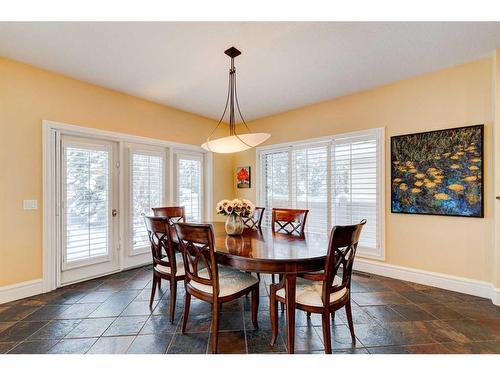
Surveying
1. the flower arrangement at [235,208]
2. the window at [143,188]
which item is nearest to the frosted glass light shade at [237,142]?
the flower arrangement at [235,208]

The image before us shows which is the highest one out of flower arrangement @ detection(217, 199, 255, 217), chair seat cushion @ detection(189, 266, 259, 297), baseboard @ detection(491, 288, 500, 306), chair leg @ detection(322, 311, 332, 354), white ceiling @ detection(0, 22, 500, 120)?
white ceiling @ detection(0, 22, 500, 120)

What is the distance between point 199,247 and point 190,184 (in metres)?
2.79

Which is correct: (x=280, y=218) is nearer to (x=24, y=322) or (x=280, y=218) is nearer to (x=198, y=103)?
(x=198, y=103)

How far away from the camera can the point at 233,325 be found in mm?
2123

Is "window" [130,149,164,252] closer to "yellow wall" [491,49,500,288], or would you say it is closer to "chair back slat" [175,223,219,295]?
"chair back slat" [175,223,219,295]

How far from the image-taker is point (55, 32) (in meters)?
2.13

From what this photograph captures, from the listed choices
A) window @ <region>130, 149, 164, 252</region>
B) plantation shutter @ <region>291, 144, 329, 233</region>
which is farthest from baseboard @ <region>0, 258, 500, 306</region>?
window @ <region>130, 149, 164, 252</region>

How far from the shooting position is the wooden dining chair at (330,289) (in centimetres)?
157

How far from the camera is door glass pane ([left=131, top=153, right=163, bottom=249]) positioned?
3.67 meters

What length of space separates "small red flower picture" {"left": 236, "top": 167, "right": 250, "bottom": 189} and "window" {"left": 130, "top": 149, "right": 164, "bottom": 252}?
1.68 m

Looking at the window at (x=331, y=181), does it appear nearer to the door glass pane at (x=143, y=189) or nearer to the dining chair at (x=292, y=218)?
the dining chair at (x=292, y=218)

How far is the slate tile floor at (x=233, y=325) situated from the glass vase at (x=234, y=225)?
31.2 inches

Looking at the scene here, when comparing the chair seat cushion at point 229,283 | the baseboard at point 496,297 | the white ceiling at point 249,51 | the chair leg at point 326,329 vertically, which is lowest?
the baseboard at point 496,297

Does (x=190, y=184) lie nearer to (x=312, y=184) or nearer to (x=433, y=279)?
(x=312, y=184)
